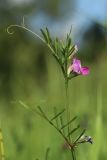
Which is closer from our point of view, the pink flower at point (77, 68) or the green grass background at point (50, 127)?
the pink flower at point (77, 68)

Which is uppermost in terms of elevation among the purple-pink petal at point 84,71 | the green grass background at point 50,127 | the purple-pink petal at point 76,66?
the purple-pink petal at point 76,66

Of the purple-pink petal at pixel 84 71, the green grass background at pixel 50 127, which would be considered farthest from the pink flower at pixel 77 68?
the green grass background at pixel 50 127

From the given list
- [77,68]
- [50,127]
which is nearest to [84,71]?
[77,68]

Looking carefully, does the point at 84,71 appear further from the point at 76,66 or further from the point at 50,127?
the point at 50,127

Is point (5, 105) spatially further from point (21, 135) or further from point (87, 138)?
point (87, 138)

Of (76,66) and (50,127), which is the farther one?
(50,127)

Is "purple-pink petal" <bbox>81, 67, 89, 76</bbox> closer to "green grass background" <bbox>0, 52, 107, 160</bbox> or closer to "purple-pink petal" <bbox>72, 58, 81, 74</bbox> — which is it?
"purple-pink petal" <bbox>72, 58, 81, 74</bbox>

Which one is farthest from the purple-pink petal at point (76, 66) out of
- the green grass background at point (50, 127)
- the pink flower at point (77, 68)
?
the green grass background at point (50, 127)

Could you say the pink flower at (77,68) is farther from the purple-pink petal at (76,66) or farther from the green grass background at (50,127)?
the green grass background at (50,127)

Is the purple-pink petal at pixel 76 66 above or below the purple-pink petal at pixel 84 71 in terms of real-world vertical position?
above

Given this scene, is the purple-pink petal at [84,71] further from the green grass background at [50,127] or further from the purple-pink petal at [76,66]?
the green grass background at [50,127]

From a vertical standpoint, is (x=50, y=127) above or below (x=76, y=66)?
below

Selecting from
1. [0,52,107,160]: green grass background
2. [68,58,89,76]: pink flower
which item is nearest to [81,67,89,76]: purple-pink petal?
[68,58,89,76]: pink flower

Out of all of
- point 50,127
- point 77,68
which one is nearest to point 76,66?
point 77,68
